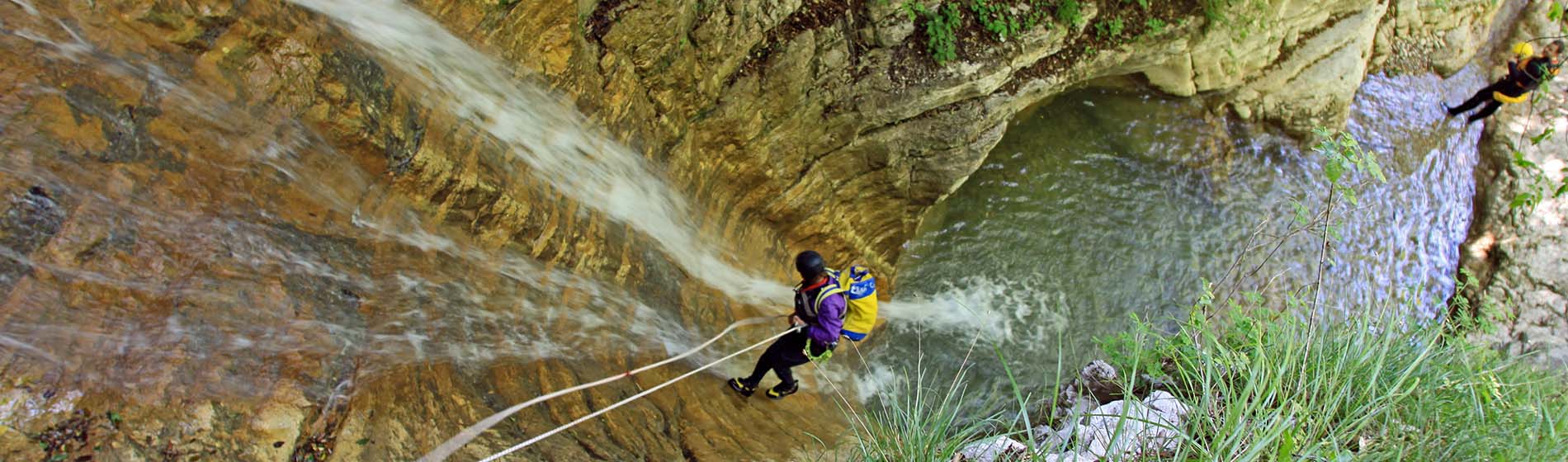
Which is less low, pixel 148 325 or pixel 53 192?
pixel 53 192

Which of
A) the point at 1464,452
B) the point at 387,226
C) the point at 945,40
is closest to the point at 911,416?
the point at 1464,452

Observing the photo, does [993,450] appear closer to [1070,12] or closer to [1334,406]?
[1334,406]

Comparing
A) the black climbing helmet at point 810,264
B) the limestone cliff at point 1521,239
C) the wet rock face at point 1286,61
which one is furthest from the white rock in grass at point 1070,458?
the limestone cliff at point 1521,239

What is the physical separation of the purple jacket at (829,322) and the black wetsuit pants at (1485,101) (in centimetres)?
933

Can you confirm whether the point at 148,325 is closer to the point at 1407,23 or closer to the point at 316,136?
the point at 316,136

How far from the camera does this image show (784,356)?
16.8ft

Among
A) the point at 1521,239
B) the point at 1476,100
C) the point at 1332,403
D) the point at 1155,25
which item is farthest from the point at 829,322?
the point at 1476,100

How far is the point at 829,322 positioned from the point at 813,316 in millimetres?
132

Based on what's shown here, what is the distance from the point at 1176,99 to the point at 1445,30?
466cm

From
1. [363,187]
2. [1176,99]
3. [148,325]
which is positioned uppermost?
[1176,99]

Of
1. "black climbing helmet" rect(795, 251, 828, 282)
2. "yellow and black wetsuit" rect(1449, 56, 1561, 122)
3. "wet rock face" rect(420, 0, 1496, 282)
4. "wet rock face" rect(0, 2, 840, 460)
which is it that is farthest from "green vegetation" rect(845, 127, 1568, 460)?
"yellow and black wetsuit" rect(1449, 56, 1561, 122)

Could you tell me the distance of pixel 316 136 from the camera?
12.4ft

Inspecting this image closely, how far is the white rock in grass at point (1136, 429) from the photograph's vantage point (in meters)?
3.08

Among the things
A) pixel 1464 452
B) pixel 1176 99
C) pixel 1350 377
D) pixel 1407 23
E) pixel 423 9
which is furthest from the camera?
pixel 1407 23
